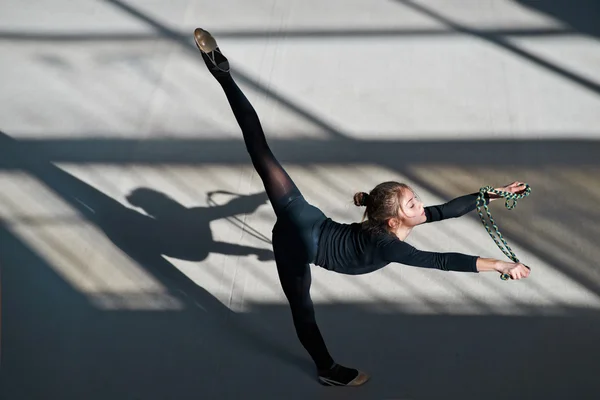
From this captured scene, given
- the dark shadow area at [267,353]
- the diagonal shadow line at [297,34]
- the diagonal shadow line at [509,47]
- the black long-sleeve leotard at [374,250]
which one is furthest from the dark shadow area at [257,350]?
the diagonal shadow line at [297,34]

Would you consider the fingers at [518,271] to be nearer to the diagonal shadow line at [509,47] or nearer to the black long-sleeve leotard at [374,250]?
the black long-sleeve leotard at [374,250]

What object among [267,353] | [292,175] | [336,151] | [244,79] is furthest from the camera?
[244,79]

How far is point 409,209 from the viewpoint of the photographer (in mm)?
2846

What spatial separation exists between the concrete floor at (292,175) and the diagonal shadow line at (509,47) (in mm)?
12

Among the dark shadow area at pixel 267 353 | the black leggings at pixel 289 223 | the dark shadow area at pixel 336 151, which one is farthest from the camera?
the dark shadow area at pixel 336 151

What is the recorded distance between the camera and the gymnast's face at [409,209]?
2836 millimetres

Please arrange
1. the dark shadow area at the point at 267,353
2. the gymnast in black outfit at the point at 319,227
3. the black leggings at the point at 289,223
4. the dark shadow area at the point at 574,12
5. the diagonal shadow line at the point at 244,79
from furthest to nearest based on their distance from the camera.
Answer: the dark shadow area at the point at 574,12
the diagonal shadow line at the point at 244,79
the dark shadow area at the point at 267,353
the black leggings at the point at 289,223
the gymnast in black outfit at the point at 319,227

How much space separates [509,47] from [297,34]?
138 centimetres

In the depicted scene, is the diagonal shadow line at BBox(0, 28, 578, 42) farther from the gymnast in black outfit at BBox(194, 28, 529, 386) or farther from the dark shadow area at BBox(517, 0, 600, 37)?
the gymnast in black outfit at BBox(194, 28, 529, 386)

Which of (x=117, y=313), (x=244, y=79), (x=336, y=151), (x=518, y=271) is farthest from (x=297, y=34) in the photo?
(x=518, y=271)

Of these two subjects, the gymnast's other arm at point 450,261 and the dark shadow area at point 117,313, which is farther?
the dark shadow area at point 117,313

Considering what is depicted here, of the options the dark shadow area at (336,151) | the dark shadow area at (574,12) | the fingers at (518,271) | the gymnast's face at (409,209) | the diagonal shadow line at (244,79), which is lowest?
the fingers at (518,271)

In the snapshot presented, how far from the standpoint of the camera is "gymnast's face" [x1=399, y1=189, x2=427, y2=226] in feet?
9.30

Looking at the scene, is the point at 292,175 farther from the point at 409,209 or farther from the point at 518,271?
the point at 518,271
